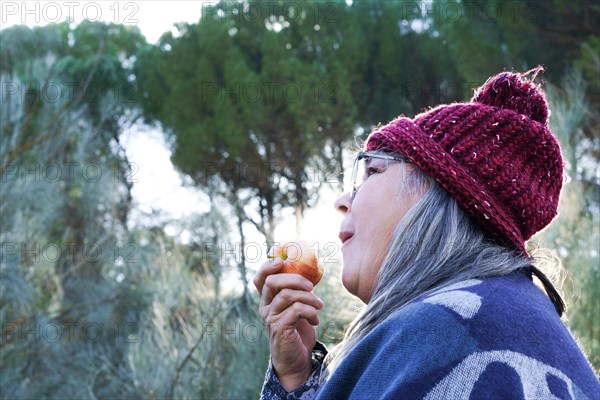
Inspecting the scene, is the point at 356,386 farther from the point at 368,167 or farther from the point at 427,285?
the point at 368,167

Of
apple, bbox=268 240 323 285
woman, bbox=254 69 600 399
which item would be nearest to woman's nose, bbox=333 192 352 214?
woman, bbox=254 69 600 399

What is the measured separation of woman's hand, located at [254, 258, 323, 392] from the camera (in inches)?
68.3

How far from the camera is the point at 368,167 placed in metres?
1.68

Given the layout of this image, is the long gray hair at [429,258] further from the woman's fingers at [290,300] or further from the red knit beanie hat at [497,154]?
the woman's fingers at [290,300]

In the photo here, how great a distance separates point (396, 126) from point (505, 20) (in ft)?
32.4

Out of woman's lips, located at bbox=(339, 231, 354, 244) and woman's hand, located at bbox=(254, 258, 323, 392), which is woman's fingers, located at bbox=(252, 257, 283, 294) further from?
woman's lips, located at bbox=(339, 231, 354, 244)

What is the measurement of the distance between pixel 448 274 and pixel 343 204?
347mm

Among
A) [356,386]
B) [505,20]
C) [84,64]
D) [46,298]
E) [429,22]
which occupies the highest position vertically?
[84,64]

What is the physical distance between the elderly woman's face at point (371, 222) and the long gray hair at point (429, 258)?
4 centimetres

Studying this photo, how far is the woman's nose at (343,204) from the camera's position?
168cm

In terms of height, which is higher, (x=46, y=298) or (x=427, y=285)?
(x=46, y=298)

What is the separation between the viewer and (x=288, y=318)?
1744 millimetres

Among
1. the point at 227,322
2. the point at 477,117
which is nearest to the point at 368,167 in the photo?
the point at 477,117

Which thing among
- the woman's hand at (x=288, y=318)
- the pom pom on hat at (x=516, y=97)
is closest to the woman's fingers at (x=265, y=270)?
the woman's hand at (x=288, y=318)
